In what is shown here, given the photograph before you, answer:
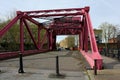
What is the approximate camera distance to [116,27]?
346ft

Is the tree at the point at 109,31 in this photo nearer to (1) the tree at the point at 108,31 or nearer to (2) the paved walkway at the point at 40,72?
(1) the tree at the point at 108,31

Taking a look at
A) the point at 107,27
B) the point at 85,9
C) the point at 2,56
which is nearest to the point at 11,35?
the point at 85,9

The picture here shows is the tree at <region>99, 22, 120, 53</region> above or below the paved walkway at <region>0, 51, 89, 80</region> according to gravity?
above

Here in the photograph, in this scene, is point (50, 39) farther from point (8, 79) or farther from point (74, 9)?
point (8, 79)

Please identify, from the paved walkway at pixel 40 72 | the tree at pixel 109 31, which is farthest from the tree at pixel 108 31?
the paved walkway at pixel 40 72

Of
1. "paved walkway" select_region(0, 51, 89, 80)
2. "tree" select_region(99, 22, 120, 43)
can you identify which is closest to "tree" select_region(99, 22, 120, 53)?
"tree" select_region(99, 22, 120, 43)

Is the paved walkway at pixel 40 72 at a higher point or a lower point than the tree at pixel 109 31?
lower

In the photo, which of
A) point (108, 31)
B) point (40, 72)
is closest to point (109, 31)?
point (108, 31)

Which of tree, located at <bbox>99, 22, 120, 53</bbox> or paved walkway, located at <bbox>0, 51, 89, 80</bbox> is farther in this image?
tree, located at <bbox>99, 22, 120, 53</bbox>

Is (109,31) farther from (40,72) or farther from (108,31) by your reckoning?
(40,72)

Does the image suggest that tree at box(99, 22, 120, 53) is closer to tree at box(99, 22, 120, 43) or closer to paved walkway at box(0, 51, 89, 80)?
tree at box(99, 22, 120, 43)

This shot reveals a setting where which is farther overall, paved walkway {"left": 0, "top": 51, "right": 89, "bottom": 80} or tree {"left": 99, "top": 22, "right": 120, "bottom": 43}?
tree {"left": 99, "top": 22, "right": 120, "bottom": 43}

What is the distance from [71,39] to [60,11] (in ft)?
347

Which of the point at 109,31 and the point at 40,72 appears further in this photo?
the point at 109,31
